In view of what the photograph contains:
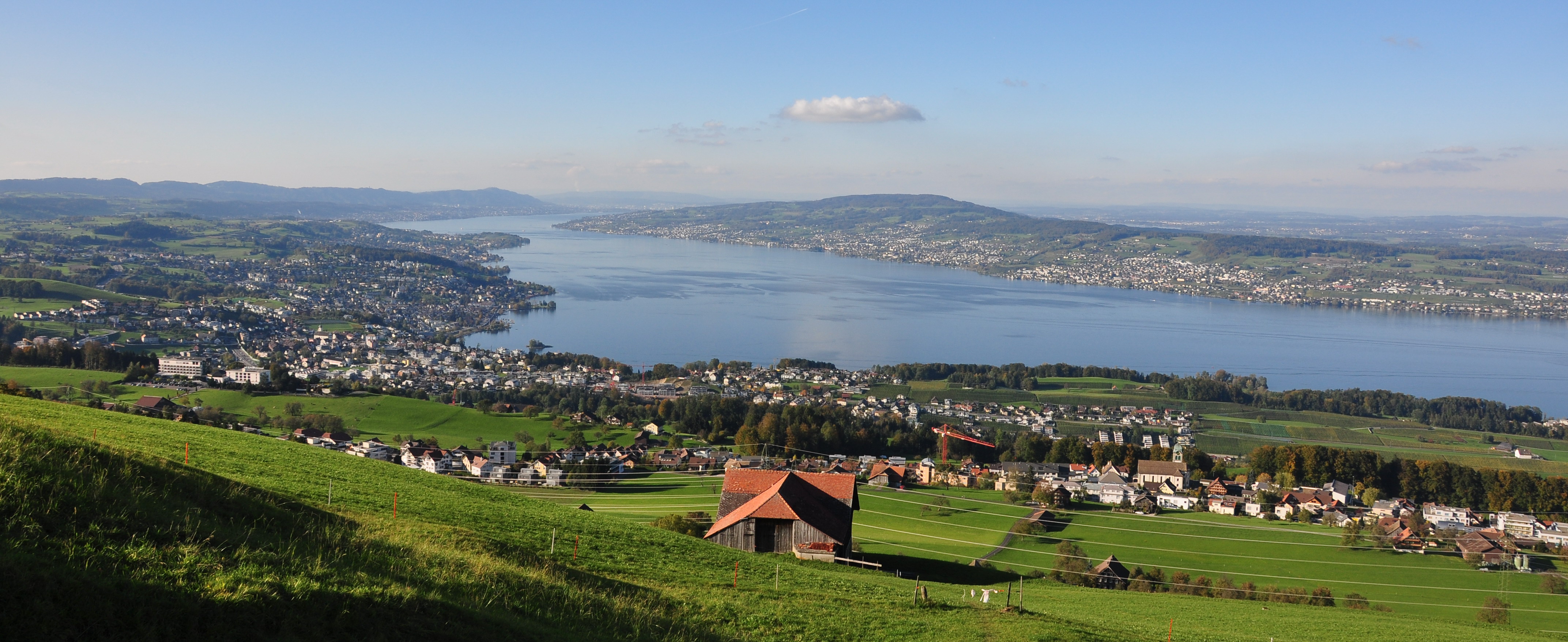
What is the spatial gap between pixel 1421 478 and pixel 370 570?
3123 centimetres

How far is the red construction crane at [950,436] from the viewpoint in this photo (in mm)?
29391

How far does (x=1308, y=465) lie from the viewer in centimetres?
2723

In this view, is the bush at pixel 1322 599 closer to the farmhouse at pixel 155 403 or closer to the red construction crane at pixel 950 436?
the red construction crane at pixel 950 436

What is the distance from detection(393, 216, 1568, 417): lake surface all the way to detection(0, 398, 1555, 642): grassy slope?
42.1 metres

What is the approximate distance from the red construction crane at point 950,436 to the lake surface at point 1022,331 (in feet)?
63.5

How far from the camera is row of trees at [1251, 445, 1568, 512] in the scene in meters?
24.5

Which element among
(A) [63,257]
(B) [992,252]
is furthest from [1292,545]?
(B) [992,252]

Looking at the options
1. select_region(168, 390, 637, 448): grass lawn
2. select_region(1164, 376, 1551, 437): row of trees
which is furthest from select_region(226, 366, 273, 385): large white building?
select_region(1164, 376, 1551, 437): row of trees

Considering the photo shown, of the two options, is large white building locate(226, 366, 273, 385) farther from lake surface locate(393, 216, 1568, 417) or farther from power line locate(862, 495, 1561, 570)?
power line locate(862, 495, 1561, 570)

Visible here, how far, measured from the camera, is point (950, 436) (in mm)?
30656

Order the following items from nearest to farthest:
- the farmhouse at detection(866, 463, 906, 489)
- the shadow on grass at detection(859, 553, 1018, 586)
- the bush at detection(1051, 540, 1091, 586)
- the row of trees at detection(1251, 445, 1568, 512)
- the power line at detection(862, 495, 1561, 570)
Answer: the shadow on grass at detection(859, 553, 1018, 586)
the bush at detection(1051, 540, 1091, 586)
the power line at detection(862, 495, 1561, 570)
the farmhouse at detection(866, 463, 906, 489)
the row of trees at detection(1251, 445, 1568, 512)

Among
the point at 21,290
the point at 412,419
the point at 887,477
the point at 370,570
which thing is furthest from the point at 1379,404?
the point at 21,290

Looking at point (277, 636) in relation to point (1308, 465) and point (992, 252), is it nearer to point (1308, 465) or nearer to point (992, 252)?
point (1308, 465)

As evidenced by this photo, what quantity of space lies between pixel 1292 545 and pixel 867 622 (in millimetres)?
16564
